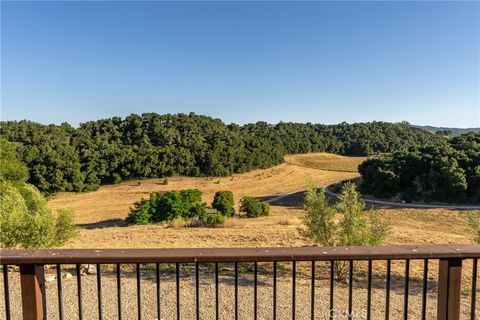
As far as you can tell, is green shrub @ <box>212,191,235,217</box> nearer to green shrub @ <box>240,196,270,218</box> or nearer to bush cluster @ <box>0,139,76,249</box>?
green shrub @ <box>240,196,270,218</box>

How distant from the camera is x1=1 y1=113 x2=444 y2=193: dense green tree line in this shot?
120 ft

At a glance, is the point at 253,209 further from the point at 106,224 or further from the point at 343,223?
the point at 343,223

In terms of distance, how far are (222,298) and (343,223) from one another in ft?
17.9

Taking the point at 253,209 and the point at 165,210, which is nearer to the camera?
the point at 165,210

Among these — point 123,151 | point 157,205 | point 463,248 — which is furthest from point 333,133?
point 463,248

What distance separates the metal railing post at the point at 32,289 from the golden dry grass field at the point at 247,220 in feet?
42.5

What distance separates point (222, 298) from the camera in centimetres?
779

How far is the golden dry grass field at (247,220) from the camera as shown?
Result: 16.3 m

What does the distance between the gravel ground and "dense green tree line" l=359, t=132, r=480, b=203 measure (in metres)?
22.4

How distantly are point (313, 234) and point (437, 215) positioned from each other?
1744 centimetres

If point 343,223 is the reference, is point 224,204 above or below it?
below

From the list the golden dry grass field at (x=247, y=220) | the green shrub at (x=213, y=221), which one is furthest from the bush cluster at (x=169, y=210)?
the golden dry grass field at (x=247, y=220)

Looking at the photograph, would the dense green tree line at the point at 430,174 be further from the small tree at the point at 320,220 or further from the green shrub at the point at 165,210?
the small tree at the point at 320,220

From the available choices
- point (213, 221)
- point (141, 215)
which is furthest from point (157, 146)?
point (213, 221)
